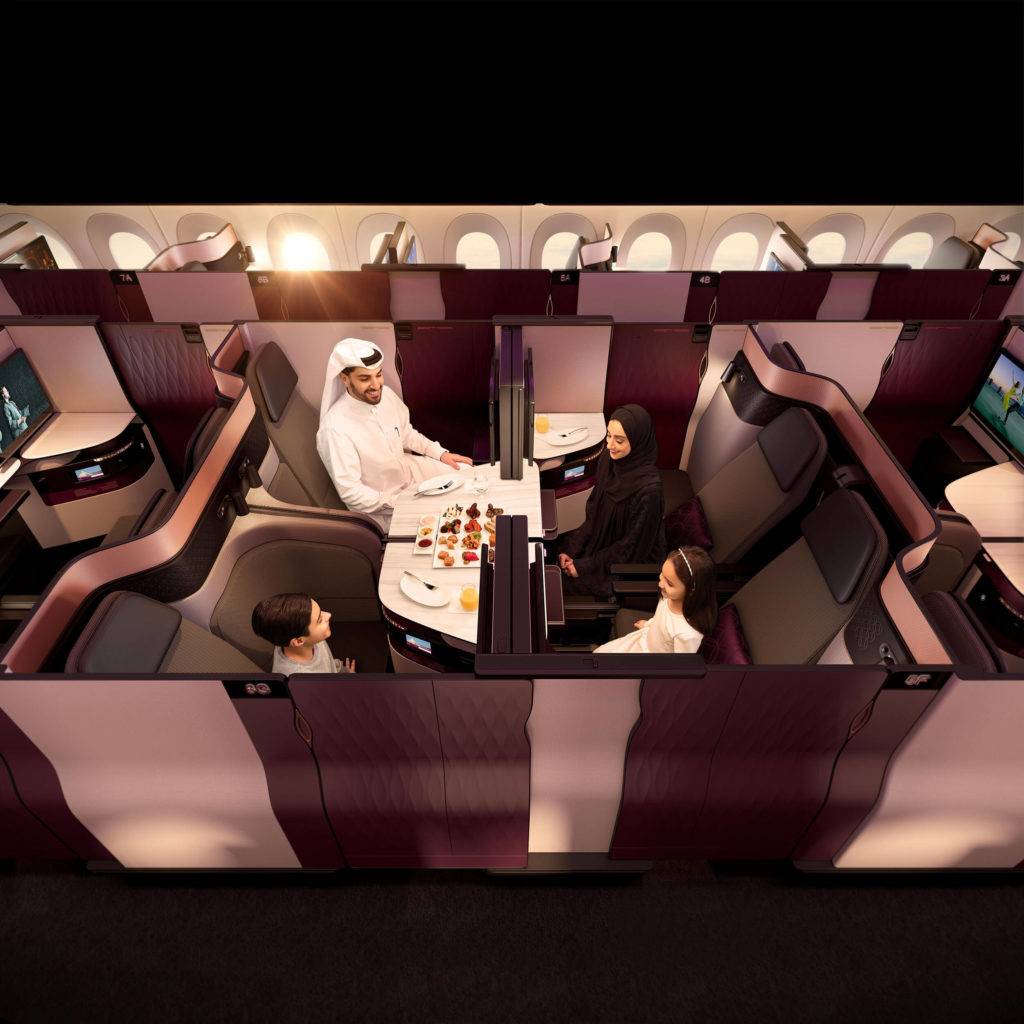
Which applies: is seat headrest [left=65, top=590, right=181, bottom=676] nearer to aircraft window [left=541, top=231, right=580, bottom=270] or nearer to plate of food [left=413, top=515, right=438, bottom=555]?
plate of food [left=413, top=515, right=438, bottom=555]

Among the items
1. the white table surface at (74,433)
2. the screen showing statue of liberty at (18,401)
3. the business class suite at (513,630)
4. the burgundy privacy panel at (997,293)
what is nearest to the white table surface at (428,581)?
the business class suite at (513,630)

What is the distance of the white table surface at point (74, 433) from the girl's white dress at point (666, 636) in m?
3.33

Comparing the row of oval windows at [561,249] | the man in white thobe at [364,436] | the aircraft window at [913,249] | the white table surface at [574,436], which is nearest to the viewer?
the man in white thobe at [364,436]

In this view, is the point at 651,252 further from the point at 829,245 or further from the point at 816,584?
the point at 816,584

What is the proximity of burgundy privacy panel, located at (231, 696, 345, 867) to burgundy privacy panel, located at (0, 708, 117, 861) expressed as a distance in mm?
678

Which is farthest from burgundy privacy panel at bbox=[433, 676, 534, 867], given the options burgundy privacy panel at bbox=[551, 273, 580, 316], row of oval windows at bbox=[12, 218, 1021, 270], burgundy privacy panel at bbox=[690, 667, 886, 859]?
row of oval windows at bbox=[12, 218, 1021, 270]

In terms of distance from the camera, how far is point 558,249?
7230 mm

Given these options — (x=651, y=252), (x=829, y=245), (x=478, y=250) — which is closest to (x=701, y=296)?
(x=651, y=252)

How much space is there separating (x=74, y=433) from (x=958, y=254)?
721 centimetres

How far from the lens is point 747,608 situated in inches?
98.9

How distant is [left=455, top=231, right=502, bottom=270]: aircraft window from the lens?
665cm

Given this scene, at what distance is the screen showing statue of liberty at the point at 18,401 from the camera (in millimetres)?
3236

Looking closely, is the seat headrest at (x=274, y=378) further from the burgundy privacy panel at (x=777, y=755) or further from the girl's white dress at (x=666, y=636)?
the burgundy privacy panel at (x=777, y=755)
